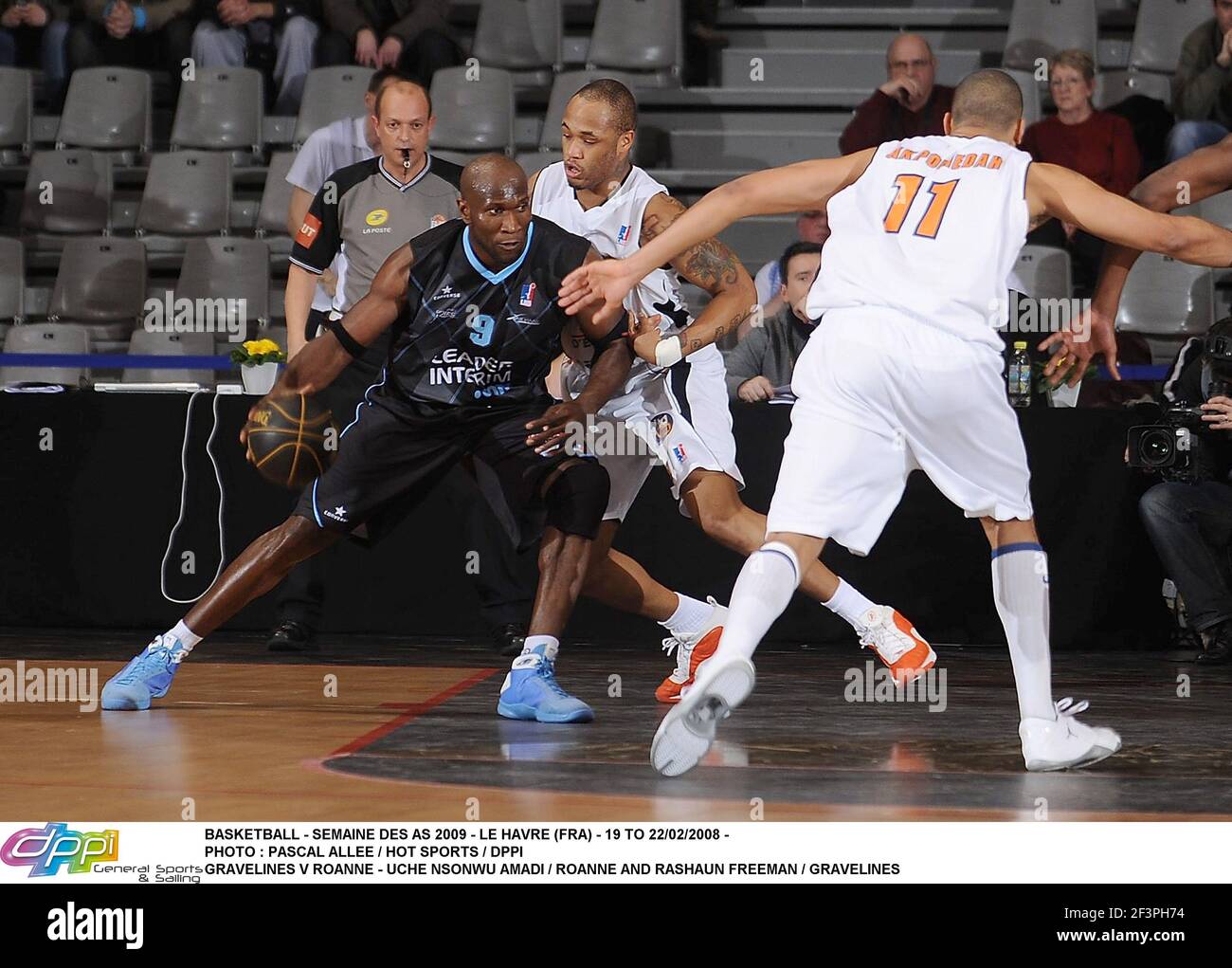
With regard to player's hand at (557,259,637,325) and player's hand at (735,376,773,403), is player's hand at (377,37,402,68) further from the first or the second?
player's hand at (557,259,637,325)

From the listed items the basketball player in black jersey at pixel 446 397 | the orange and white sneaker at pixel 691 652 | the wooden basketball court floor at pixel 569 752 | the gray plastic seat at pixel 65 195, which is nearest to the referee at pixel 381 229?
the wooden basketball court floor at pixel 569 752

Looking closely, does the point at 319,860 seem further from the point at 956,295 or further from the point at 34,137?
the point at 34,137

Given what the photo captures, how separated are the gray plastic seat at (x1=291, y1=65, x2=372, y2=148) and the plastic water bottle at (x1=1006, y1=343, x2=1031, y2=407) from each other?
4.50 m

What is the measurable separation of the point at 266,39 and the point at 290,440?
6.08 m

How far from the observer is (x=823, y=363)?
3.63m

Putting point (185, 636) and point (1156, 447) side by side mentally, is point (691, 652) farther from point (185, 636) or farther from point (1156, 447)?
point (1156, 447)

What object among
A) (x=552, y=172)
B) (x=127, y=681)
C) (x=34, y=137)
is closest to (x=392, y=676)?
(x=127, y=681)

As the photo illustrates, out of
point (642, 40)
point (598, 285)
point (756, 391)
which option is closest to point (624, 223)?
point (598, 285)

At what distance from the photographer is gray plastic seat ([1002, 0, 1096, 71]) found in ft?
31.1

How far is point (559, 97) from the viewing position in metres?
9.41

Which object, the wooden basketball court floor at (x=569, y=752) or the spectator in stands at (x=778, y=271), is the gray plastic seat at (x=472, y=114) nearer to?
Result: the spectator in stands at (x=778, y=271)

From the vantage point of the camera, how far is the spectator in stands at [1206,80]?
8492 millimetres

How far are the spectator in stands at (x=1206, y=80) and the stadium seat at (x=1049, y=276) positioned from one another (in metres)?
0.96
